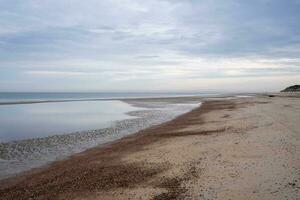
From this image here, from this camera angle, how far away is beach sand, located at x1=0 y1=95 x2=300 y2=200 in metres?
8.92

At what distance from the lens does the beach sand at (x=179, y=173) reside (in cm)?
892

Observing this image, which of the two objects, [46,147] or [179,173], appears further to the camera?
[46,147]

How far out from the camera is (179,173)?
35.4 feet

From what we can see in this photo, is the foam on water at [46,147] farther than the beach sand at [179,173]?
Yes

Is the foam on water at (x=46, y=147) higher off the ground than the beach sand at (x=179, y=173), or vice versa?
the beach sand at (x=179, y=173)

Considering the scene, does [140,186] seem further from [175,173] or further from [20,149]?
[20,149]

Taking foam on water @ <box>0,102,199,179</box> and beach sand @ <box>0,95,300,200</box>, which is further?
foam on water @ <box>0,102,199,179</box>

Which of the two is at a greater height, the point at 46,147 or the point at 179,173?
the point at 179,173

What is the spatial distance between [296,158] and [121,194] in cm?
570

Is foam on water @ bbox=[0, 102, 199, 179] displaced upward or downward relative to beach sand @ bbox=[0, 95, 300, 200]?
downward

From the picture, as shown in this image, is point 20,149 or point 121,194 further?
point 20,149

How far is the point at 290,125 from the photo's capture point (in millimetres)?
19609

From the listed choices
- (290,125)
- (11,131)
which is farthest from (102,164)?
(11,131)

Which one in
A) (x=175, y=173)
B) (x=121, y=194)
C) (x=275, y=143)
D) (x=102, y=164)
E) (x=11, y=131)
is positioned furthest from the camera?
(x=11, y=131)
